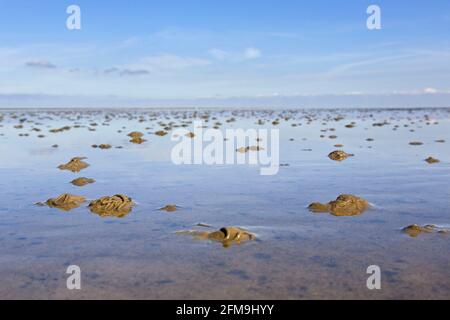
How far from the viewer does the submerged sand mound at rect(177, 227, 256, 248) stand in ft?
25.7

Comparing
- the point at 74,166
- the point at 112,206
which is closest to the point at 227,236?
the point at 112,206

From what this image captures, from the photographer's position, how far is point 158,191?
1245cm

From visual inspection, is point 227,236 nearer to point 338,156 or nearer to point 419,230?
point 419,230

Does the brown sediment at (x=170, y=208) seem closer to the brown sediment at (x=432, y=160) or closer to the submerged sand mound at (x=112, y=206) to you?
the submerged sand mound at (x=112, y=206)

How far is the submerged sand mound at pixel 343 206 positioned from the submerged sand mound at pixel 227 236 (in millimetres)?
2559

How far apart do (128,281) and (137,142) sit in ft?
72.9

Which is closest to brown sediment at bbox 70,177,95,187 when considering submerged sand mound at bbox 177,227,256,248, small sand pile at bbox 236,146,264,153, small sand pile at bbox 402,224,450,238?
submerged sand mound at bbox 177,227,256,248

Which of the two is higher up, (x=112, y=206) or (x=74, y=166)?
(x=74, y=166)

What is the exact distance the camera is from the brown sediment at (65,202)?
10.6m

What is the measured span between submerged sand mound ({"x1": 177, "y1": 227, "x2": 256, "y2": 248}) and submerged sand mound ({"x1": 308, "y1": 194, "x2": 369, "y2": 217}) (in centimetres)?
256

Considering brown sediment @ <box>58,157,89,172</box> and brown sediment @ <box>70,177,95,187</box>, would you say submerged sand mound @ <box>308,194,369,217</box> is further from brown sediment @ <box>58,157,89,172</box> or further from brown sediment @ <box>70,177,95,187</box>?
brown sediment @ <box>58,157,89,172</box>

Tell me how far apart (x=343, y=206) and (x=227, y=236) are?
11.1 ft

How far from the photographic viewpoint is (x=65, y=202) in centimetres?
1079
